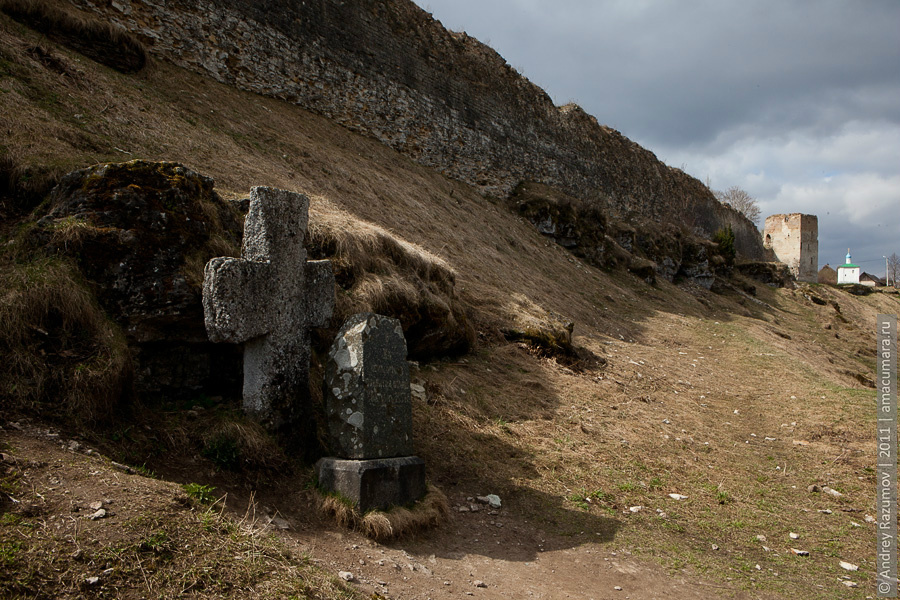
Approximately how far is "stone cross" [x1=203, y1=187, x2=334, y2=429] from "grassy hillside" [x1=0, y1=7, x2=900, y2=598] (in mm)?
531

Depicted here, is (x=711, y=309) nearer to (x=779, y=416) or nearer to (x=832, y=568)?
(x=779, y=416)

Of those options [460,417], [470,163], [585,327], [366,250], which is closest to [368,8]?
[470,163]

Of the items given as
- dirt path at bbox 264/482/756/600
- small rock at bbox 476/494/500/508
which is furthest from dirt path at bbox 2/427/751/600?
small rock at bbox 476/494/500/508

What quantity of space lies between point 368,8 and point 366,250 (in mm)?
11284

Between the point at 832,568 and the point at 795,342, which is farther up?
the point at 795,342

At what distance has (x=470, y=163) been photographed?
59.8ft

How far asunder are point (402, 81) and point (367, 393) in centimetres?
1360

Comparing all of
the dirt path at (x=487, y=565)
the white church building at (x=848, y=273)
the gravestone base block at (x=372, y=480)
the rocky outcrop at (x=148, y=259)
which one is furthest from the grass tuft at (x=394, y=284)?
the white church building at (x=848, y=273)

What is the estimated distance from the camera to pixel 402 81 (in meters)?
16.2

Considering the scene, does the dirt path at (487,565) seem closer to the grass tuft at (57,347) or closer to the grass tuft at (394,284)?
the grass tuft at (57,347)

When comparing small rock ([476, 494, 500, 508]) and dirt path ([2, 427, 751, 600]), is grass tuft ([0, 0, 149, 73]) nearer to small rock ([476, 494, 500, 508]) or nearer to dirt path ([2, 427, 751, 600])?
dirt path ([2, 427, 751, 600])

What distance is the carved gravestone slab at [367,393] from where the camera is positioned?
4.29 meters

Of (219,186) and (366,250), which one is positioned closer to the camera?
(366,250)

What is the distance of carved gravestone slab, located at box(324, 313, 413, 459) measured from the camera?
14.1 feet
